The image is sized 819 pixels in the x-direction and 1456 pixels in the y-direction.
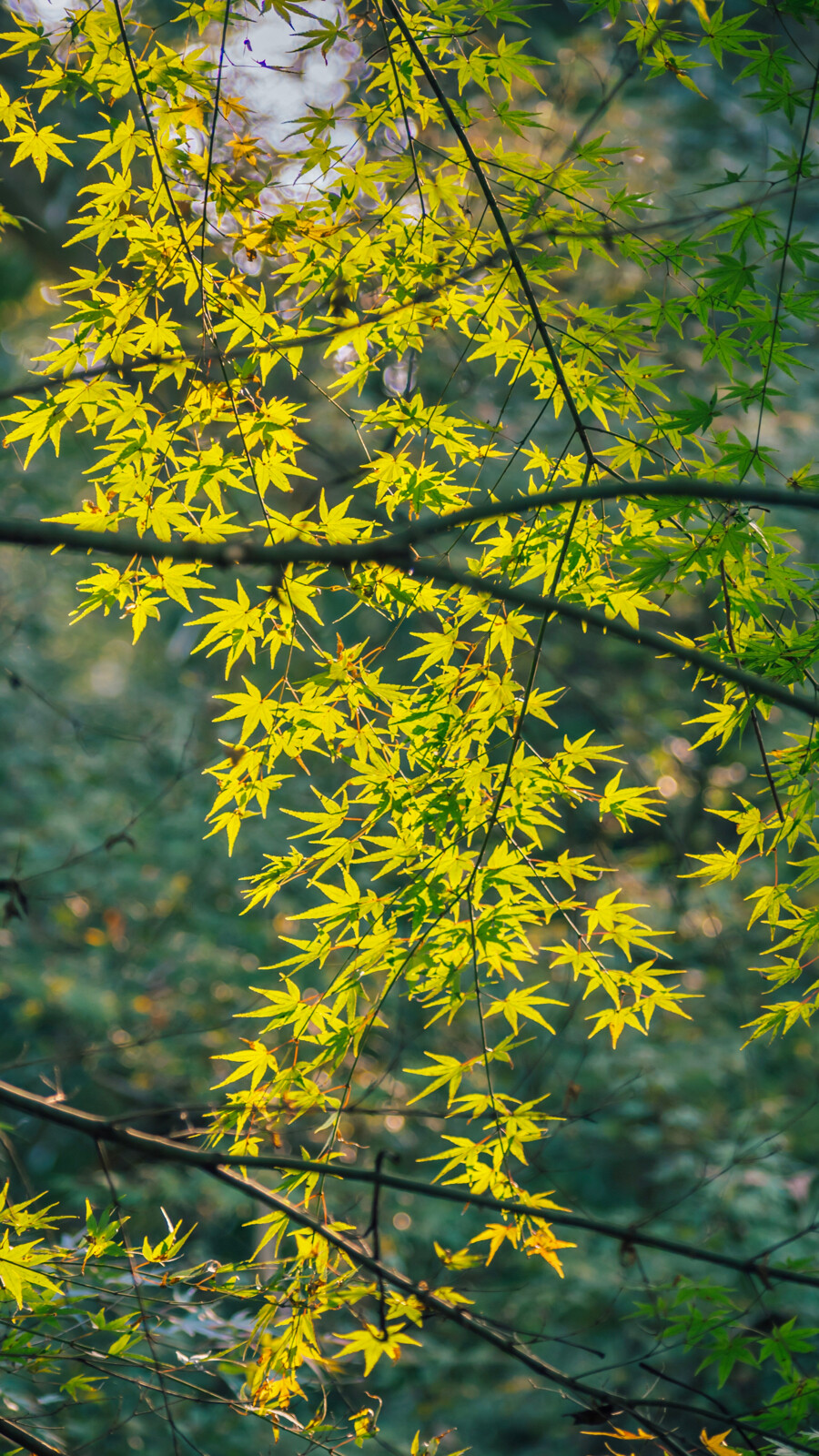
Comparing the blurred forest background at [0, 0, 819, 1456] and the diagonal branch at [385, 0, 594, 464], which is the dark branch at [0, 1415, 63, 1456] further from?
the blurred forest background at [0, 0, 819, 1456]

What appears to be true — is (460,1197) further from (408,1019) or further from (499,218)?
(408,1019)

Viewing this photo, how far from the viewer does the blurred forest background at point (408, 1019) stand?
3.68 meters

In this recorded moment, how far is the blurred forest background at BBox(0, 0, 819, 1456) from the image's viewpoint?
3.68m

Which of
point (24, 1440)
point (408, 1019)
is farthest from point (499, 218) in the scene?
point (408, 1019)

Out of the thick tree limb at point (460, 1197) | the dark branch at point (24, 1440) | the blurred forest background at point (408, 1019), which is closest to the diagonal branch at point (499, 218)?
the thick tree limb at point (460, 1197)

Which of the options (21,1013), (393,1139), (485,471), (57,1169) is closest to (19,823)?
(21,1013)

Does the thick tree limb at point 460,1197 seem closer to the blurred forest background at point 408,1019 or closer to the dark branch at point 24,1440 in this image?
the dark branch at point 24,1440

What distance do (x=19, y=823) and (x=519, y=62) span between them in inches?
158

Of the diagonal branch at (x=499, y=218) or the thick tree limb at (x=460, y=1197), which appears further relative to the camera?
the diagonal branch at (x=499, y=218)

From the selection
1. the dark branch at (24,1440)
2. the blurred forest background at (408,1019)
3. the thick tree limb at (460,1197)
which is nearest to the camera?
the thick tree limb at (460,1197)

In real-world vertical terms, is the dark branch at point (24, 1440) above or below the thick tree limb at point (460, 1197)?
below

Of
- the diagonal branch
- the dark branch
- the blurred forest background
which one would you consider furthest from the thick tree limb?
the blurred forest background

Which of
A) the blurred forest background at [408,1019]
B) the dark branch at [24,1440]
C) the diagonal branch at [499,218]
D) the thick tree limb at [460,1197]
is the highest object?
the diagonal branch at [499,218]

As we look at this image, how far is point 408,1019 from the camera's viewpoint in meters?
4.08
